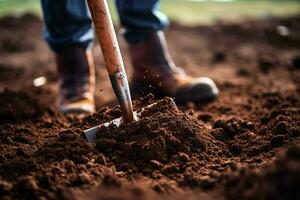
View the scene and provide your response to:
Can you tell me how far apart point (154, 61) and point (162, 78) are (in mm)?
130

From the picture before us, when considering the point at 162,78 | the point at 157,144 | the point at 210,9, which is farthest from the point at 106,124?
the point at 210,9

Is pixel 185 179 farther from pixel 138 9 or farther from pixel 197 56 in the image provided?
pixel 197 56

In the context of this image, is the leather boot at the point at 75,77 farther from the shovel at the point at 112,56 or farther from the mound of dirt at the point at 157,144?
the mound of dirt at the point at 157,144

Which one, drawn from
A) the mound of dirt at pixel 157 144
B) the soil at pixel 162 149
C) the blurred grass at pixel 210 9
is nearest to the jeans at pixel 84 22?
the soil at pixel 162 149

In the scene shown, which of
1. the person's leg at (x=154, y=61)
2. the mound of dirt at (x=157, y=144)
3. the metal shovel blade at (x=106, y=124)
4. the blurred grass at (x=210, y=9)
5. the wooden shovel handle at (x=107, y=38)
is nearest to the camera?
the mound of dirt at (x=157, y=144)

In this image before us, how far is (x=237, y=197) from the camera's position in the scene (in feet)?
4.75

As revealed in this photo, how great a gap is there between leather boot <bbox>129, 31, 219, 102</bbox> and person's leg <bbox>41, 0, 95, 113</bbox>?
343mm

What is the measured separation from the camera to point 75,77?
10.0 ft

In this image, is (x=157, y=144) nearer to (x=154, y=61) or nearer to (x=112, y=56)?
(x=112, y=56)

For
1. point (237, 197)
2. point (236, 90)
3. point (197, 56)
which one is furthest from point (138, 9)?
point (197, 56)

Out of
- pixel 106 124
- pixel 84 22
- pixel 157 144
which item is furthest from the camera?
pixel 84 22

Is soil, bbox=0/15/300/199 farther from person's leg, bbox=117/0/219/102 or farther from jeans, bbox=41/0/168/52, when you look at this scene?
jeans, bbox=41/0/168/52

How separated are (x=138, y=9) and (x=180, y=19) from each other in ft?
12.7

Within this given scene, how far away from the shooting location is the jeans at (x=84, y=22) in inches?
111
